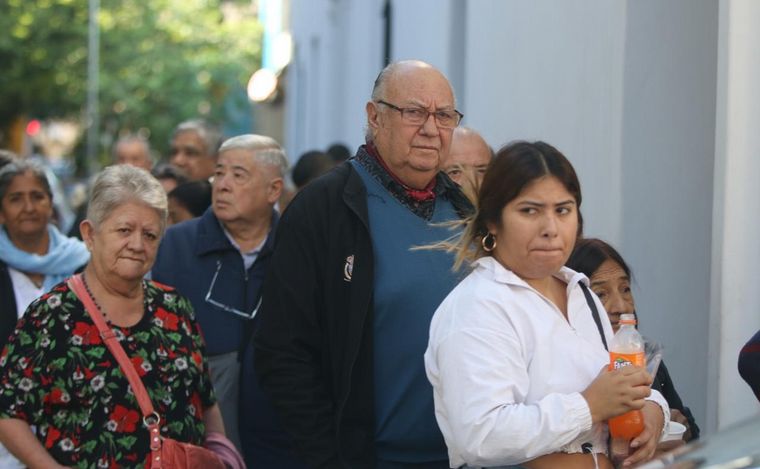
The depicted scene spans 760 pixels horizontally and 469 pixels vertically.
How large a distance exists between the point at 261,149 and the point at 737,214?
2.46 meters

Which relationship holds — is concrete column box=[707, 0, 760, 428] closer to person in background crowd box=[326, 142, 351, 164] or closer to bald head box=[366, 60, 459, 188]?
bald head box=[366, 60, 459, 188]

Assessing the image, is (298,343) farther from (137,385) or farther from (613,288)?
(613,288)

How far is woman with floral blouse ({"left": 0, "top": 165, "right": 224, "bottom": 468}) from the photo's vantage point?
4.93 metres

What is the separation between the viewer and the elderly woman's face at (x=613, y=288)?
4938 millimetres

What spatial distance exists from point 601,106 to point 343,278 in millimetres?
2437

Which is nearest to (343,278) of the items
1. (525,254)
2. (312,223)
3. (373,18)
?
(312,223)

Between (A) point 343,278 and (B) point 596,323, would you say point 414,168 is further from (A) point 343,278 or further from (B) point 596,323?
(B) point 596,323

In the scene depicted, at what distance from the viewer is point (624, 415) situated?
3.69 metres

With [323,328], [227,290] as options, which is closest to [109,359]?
[323,328]

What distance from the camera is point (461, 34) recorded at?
10148 millimetres

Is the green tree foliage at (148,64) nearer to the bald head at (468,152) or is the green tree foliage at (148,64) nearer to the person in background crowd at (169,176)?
the person in background crowd at (169,176)

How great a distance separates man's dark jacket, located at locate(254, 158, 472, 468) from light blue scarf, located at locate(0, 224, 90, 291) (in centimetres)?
246

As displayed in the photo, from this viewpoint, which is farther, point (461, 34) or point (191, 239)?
point (461, 34)

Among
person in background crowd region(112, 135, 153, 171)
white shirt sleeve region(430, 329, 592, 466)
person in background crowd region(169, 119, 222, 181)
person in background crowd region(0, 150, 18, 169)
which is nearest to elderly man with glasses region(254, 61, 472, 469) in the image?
white shirt sleeve region(430, 329, 592, 466)
